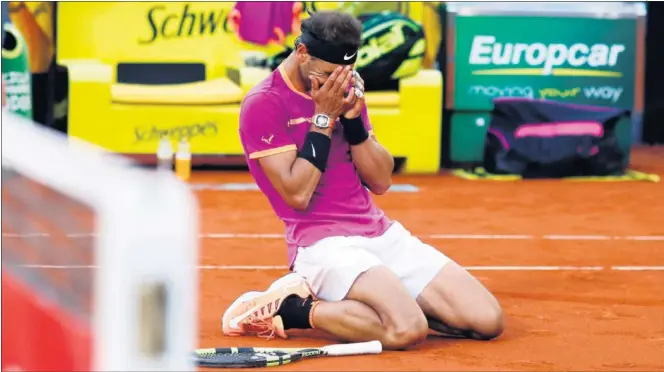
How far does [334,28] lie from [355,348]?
1.07 m

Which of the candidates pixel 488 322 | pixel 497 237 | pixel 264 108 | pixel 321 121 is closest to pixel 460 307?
pixel 488 322

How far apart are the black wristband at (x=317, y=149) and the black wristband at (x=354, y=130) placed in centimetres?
12

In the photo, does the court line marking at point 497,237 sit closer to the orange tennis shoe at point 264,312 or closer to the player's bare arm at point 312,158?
the orange tennis shoe at point 264,312

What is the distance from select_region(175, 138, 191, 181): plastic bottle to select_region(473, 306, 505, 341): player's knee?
5.58m

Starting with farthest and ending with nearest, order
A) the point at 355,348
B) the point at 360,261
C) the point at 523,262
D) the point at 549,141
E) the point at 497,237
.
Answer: the point at 549,141 < the point at 497,237 < the point at 523,262 < the point at 360,261 < the point at 355,348

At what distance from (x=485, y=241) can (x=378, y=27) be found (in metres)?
3.53

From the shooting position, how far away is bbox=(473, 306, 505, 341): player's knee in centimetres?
466

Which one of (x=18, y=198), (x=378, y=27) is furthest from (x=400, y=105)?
(x=18, y=198)

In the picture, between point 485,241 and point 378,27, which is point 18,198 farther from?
point 378,27

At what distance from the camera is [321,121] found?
4.46 m

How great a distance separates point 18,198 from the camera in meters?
2.38

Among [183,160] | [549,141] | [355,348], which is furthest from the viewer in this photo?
[549,141]

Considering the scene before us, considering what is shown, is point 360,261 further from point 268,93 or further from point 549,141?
point 549,141

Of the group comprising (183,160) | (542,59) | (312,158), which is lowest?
(183,160)
